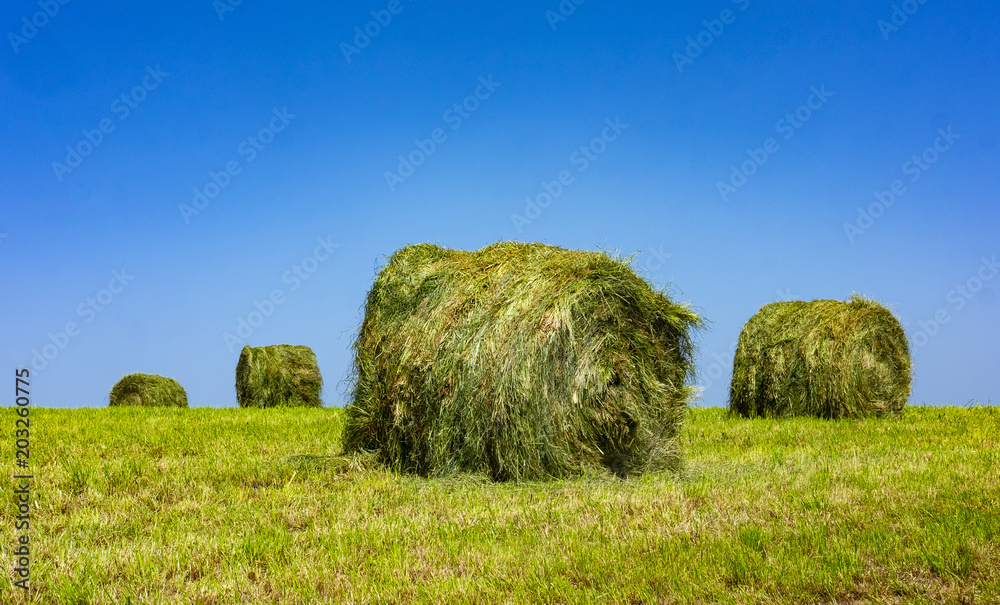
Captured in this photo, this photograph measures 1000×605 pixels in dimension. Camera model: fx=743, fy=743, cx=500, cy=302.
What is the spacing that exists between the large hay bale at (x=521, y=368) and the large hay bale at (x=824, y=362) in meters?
6.68

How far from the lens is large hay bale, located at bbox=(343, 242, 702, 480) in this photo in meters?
7.03

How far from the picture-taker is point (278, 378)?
63.2 feet

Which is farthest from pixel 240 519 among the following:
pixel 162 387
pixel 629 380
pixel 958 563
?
pixel 162 387

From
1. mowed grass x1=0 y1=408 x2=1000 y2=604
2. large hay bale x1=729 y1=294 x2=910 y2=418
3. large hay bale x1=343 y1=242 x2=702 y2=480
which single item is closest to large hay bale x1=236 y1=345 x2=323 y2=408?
mowed grass x1=0 y1=408 x2=1000 y2=604

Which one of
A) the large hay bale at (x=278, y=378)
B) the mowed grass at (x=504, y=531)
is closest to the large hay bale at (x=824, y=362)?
the mowed grass at (x=504, y=531)

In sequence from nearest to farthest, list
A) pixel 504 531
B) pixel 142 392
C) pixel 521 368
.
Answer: pixel 504 531
pixel 521 368
pixel 142 392

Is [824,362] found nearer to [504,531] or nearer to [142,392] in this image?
[504,531]

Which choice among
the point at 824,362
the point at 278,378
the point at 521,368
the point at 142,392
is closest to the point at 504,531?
the point at 521,368

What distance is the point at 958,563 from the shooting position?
159 inches

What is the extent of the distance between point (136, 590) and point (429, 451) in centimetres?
351

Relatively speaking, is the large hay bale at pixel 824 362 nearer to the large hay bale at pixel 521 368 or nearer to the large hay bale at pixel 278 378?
the large hay bale at pixel 521 368

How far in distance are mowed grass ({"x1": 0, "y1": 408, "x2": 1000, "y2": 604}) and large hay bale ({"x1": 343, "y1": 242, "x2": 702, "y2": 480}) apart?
1.21ft

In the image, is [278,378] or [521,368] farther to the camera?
[278,378]

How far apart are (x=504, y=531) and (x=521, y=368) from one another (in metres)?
2.18
